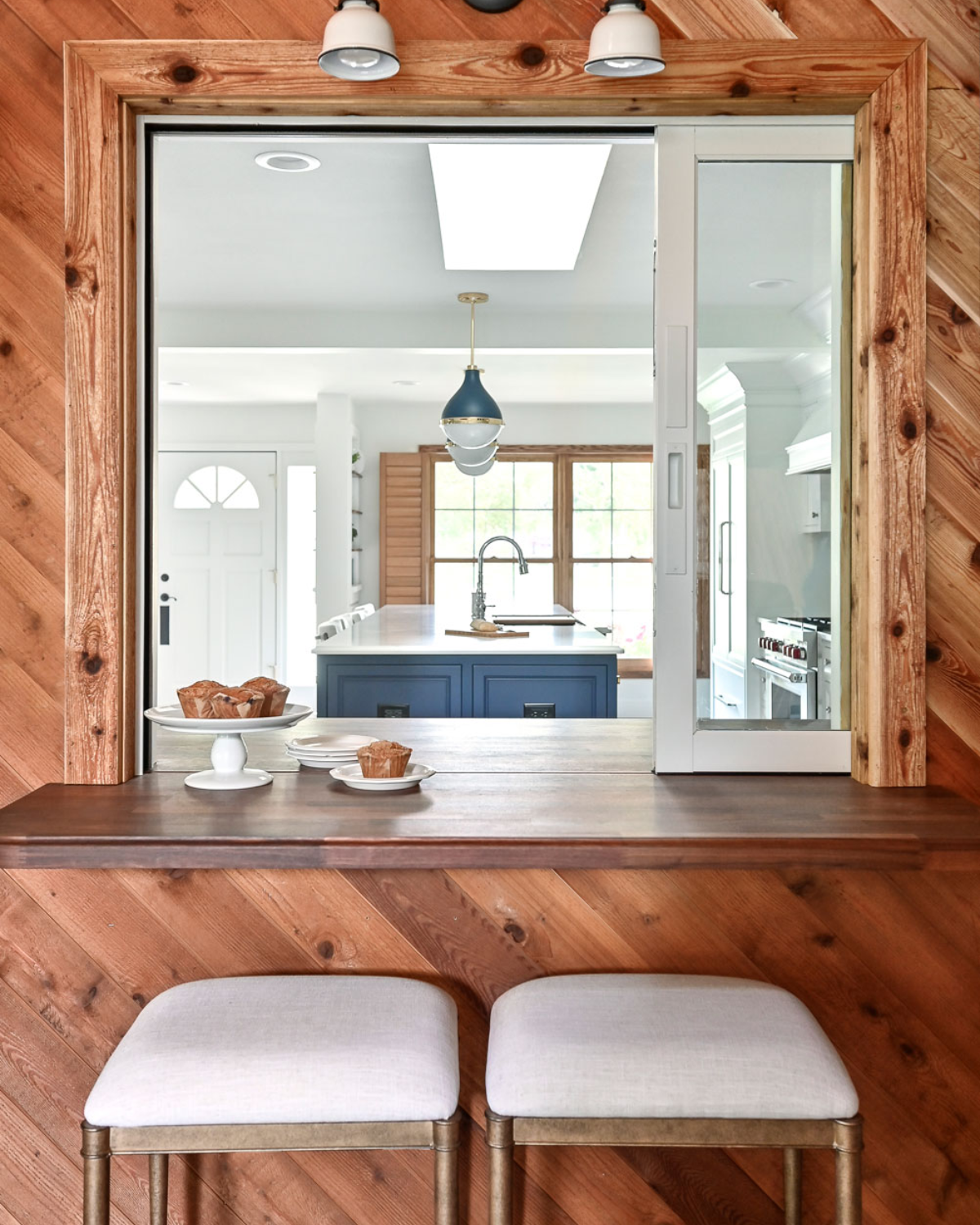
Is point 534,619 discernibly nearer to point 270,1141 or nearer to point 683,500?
point 683,500

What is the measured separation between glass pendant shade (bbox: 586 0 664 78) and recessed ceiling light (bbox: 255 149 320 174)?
2322 millimetres

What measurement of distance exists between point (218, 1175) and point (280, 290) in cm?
510

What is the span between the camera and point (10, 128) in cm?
216

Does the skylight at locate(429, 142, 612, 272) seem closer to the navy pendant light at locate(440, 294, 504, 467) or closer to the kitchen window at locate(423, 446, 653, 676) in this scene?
the navy pendant light at locate(440, 294, 504, 467)

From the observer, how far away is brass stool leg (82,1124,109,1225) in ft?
4.90

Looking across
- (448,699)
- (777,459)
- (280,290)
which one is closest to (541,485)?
(280,290)

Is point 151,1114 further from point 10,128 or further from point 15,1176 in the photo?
point 10,128

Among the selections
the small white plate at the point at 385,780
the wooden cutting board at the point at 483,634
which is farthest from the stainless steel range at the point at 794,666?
the wooden cutting board at the point at 483,634

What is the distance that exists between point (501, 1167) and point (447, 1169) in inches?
3.0

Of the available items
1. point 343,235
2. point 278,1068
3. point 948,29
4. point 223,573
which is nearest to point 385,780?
point 278,1068

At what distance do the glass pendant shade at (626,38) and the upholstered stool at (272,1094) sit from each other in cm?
165

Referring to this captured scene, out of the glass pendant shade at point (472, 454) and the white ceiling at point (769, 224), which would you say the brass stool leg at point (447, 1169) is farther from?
the glass pendant shade at point (472, 454)

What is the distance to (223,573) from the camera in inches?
364

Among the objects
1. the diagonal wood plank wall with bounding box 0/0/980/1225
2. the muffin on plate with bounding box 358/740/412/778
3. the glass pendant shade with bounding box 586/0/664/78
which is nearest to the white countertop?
the muffin on plate with bounding box 358/740/412/778
